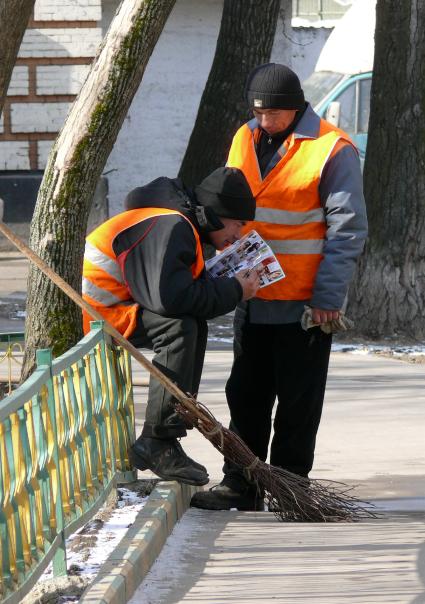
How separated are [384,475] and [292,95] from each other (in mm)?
1921

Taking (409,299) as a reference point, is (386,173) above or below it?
above

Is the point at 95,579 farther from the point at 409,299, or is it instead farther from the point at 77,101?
the point at 409,299

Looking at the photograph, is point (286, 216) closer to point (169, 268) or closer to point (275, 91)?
point (275, 91)

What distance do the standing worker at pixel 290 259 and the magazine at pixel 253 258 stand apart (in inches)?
7.1

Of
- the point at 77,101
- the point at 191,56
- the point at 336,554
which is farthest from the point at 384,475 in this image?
the point at 191,56

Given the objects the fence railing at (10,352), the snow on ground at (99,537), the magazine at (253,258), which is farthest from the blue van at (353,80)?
the snow on ground at (99,537)

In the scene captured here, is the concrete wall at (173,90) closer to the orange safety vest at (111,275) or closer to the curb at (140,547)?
the orange safety vest at (111,275)

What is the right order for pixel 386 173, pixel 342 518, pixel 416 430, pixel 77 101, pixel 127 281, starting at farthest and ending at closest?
pixel 386 173
pixel 416 430
pixel 77 101
pixel 342 518
pixel 127 281

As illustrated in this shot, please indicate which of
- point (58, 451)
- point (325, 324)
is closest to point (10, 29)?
point (325, 324)

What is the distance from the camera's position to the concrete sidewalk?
13.7ft

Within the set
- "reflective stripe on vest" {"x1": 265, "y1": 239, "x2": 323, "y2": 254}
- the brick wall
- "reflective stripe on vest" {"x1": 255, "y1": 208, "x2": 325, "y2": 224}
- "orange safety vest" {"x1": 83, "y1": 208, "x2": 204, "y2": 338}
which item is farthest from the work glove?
the brick wall

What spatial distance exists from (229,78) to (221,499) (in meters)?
7.01

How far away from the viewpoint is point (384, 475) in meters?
6.27

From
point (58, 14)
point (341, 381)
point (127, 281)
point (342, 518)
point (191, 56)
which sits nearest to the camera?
point (127, 281)
